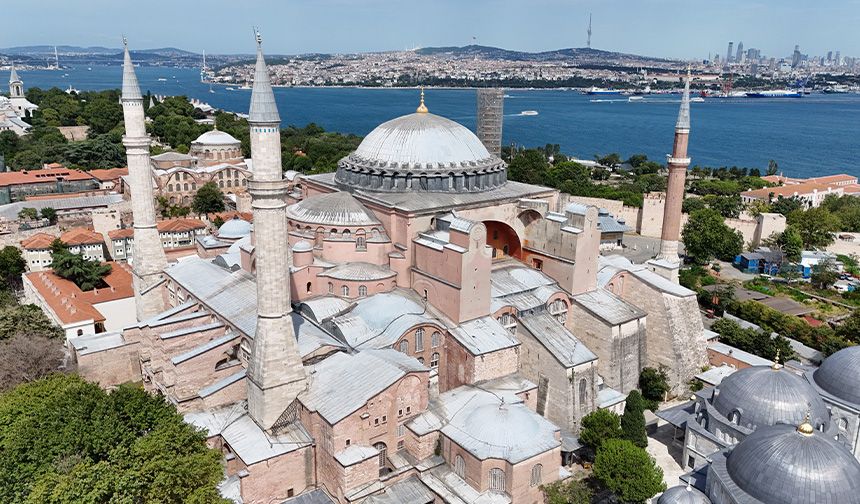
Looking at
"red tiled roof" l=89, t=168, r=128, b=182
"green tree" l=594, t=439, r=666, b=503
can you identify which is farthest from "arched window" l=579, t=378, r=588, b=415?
"red tiled roof" l=89, t=168, r=128, b=182

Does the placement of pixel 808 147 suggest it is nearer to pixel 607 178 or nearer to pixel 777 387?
pixel 607 178

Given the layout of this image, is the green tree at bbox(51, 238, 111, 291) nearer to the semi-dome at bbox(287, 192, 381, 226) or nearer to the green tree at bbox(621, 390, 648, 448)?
the semi-dome at bbox(287, 192, 381, 226)

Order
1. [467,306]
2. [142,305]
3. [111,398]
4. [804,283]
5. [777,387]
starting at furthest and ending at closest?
[804,283], [142,305], [467,306], [777,387], [111,398]

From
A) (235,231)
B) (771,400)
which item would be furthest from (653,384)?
(235,231)

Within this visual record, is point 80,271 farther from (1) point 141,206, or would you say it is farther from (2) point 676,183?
(2) point 676,183

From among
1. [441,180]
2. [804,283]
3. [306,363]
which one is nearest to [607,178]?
[804,283]

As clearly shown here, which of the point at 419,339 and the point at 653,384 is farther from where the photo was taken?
the point at 653,384
